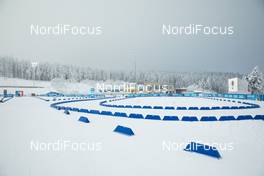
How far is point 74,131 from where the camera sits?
20.2 feet

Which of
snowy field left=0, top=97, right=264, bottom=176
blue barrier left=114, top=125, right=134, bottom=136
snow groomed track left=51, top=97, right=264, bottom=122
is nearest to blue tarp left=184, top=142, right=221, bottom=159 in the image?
snowy field left=0, top=97, right=264, bottom=176

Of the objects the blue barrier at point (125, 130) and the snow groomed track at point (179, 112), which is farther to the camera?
the snow groomed track at point (179, 112)

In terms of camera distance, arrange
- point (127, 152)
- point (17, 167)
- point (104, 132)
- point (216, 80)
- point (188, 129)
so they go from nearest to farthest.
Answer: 1. point (17, 167)
2. point (127, 152)
3. point (104, 132)
4. point (188, 129)
5. point (216, 80)

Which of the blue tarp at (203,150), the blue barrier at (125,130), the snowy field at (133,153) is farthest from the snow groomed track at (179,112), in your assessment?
the blue tarp at (203,150)

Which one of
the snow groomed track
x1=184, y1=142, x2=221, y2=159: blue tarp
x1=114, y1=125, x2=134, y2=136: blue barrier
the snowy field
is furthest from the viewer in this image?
the snow groomed track

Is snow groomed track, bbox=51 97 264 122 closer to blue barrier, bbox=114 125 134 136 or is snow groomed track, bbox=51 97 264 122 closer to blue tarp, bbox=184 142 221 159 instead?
blue barrier, bbox=114 125 134 136

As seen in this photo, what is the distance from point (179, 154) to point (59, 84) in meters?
23.4

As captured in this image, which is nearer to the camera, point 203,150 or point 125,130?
point 203,150

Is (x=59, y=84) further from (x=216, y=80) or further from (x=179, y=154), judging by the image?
(x=179, y=154)

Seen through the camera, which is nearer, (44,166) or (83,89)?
(44,166)

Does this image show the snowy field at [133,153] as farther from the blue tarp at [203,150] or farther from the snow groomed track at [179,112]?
the snow groomed track at [179,112]

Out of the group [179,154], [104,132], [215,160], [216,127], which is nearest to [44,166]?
[104,132]

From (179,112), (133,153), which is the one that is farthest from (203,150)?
(179,112)

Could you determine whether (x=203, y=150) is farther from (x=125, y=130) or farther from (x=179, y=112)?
(x=179, y=112)
